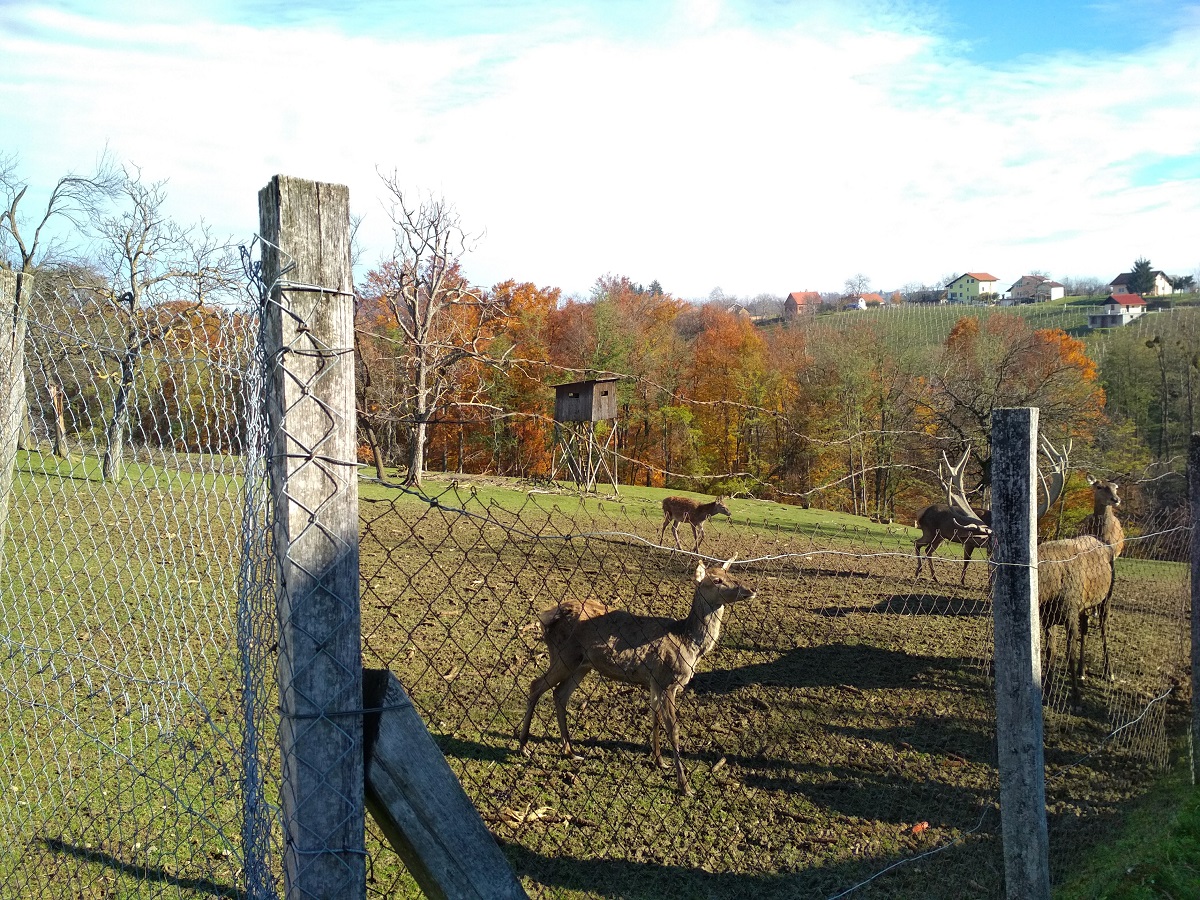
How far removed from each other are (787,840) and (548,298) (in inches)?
1773

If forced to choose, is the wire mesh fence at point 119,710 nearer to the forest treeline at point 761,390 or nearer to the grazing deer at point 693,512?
the grazing deer at point 693,512

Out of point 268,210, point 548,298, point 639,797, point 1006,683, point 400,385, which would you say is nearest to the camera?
point 268,210

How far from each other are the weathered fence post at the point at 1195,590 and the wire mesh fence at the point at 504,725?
1.52ft

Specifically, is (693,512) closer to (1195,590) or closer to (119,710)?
(1195,590)

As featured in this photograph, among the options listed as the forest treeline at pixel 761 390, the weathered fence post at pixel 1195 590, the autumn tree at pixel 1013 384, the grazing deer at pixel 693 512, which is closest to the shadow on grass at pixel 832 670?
the weathered fence post at pixel 1195 590

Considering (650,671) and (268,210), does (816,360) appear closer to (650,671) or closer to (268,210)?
(650,671)

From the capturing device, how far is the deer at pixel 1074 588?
7047 millimetres

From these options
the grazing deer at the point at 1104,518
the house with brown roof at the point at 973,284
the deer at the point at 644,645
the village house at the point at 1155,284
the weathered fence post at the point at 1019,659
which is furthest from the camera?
the house with brown roof at the point at 973,284

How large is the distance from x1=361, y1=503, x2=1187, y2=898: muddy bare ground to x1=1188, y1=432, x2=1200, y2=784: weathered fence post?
0.47 meters

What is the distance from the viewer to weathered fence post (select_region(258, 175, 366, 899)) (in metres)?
1.86

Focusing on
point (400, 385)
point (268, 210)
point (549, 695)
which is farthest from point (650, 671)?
point (400, 385)

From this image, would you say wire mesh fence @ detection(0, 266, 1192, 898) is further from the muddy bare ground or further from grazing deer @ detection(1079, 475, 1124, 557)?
grazing deer @ detection(1079, 475, 1124, 557)

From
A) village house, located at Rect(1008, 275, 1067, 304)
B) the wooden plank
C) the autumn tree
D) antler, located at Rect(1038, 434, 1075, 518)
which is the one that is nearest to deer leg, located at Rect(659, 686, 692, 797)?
antler, located at Rect(1038, 434, 1075, 518)

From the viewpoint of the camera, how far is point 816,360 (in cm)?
4178
